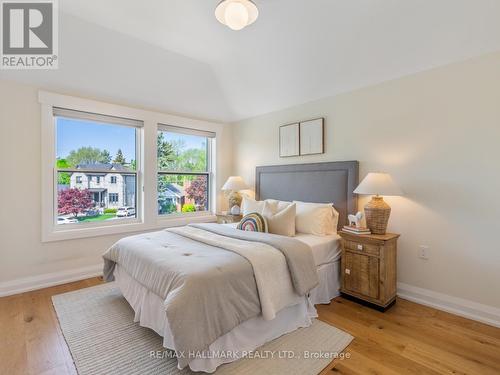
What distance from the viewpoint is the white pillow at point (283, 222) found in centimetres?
285

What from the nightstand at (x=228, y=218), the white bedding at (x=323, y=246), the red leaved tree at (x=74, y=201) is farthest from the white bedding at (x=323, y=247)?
the red leaved tree at (x=74, y=201)

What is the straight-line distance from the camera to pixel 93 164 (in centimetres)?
342

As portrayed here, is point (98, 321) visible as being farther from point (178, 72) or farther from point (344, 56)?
point (344, 56)

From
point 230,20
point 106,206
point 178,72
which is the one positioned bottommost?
point 106,206

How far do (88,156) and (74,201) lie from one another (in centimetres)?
61

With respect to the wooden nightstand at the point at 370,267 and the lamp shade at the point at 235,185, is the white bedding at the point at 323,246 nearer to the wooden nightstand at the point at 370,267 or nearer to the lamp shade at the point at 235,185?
the wooden nightstand at the point at 370,267

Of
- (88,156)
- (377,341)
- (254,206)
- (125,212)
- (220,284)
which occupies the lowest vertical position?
(377,341)

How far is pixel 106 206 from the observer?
3576mm

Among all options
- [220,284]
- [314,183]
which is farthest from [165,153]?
[220,284]

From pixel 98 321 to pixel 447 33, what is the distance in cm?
396

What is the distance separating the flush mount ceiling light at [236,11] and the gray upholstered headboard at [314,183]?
1.91m

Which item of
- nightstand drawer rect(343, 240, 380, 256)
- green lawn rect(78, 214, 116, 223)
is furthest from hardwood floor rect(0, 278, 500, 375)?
green lawn rect(78, 214, 116, 223)

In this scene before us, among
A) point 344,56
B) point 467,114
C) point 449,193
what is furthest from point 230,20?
point 449,193

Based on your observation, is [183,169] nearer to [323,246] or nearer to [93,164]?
[93,164]
